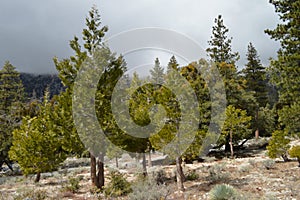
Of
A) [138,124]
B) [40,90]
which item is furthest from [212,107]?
[40,90]

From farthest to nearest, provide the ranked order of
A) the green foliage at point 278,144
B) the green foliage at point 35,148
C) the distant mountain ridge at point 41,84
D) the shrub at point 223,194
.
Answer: the distant mountain ridge at point 41,84 → the green foliage at point 278,144 → the green foliage at point 35,148 → the shrub at point 223,194

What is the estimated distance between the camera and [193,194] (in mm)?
11477

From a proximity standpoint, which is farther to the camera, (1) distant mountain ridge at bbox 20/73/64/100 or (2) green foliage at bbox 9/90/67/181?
(1) distant mountain ridge at bbox 20/73/64/100

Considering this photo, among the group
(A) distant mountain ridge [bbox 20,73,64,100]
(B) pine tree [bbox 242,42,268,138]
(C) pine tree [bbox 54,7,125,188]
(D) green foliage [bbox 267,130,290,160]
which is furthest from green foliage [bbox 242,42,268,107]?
(A) distant mountain ridge [bbox 20,73,64,100]

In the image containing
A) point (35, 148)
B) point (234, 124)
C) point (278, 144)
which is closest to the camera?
point (35, 148)

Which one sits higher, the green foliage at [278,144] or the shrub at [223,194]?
the green foliage at [278,144]

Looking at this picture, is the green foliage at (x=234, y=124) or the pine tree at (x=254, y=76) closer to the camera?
the green foliage at (x=234, y=124)

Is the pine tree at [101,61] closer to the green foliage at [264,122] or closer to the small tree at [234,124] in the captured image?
the small tree at [234,124]

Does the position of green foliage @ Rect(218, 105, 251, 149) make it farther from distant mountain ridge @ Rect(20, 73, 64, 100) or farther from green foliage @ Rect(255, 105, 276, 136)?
distant mountain ridge @ Rect(20, 73, 64, 100)

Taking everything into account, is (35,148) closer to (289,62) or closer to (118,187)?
(118,187)

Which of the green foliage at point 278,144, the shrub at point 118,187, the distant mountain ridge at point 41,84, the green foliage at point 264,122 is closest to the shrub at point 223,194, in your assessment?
the shrub at point 118,187

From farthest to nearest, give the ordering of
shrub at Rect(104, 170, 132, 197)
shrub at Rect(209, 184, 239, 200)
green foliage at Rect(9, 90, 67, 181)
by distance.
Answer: green foliage at Rect(9, 90, 67, 181), shrub at Rect(104, 170, 132, 197), shrub at Rect(209, 184, 239, 200)

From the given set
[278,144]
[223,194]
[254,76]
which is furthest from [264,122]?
[223,194]

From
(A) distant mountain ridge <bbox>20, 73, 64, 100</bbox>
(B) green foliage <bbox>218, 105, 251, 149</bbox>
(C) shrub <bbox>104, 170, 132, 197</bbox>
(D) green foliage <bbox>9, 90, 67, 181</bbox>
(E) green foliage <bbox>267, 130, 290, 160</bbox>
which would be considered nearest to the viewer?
(C) shrub <bbox>104, 170, 132, 197</bbox>
